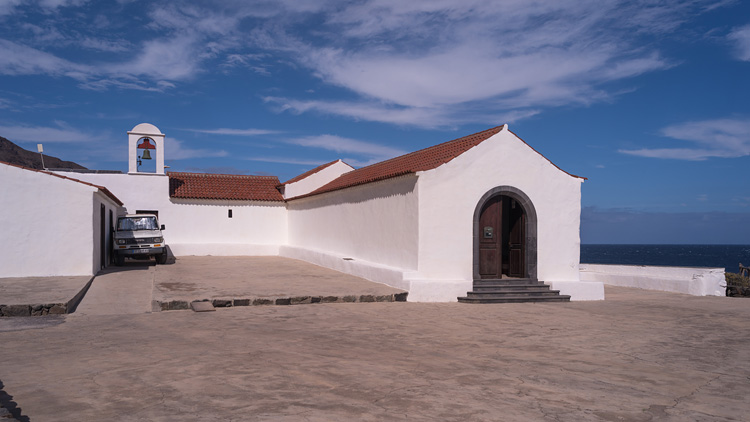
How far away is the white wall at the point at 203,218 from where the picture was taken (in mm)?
24078

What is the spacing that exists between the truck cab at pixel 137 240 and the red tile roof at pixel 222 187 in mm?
5171

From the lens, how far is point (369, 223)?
16188mm

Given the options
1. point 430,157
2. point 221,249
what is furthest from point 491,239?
point 221,249

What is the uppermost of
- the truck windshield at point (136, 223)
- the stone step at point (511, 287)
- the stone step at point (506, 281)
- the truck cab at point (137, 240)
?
the truck windshield at point (136, 223)

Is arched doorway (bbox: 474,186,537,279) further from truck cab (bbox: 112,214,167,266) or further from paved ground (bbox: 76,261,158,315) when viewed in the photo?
truck cab (bbox: 112,214,167,266)

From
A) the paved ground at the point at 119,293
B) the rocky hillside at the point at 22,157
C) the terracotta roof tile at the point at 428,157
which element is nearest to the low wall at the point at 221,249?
the paved ground at the point at 119,293

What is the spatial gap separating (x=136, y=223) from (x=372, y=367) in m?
16.3

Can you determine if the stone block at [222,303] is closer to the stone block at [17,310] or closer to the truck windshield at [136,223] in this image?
the stone block at [17,310]

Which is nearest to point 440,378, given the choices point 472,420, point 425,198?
point 472,420

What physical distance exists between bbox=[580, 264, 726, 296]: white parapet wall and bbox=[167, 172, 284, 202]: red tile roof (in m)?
15.6

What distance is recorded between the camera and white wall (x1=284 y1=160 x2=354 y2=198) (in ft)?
87.5

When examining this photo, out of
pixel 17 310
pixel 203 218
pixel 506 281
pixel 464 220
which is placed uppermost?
pixel 203 218

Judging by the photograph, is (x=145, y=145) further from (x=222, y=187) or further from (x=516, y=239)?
(x=516, y=239)

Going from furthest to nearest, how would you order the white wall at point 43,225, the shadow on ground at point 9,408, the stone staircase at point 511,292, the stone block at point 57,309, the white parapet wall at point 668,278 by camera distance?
the white parapet wall at point 668,278 < the white wall at point 43,225 < the stone staircase at point 511,292 < the stone block at point 57,309 < the shadow on ground at point 9,408
